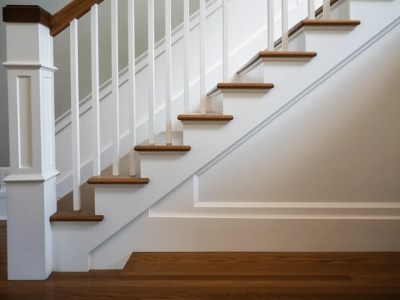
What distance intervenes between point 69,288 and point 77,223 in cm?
27

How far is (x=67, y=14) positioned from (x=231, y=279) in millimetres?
1187

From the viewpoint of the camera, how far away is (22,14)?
1504 millimetres

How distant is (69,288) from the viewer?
146cm

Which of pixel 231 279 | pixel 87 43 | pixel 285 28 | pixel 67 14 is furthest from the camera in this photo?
pixel 87 43

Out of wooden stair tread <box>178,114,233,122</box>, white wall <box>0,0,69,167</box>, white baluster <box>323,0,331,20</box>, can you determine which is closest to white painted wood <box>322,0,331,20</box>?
white baluster <box>323,0,331,20</box>

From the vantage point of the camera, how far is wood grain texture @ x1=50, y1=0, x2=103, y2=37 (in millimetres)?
1620

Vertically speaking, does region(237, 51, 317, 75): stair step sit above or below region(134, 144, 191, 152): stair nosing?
above

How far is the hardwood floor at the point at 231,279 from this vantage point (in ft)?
4.51

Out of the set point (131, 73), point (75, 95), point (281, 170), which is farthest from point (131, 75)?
point (281, 170)

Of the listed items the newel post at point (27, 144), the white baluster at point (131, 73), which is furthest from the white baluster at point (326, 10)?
the newel post at point (27, 144)

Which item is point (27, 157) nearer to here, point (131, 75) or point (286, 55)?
point (131, 75)

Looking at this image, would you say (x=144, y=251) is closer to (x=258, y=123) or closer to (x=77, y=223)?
(x=77, y=223)

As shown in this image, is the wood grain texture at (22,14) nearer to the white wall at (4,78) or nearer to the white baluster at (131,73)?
the white baluster at (131,73)

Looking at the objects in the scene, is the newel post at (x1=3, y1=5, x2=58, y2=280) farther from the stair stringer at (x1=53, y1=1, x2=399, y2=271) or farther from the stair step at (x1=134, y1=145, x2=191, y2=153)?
the stair step at (x1=134, y1=145, x2=191, y2=153)
